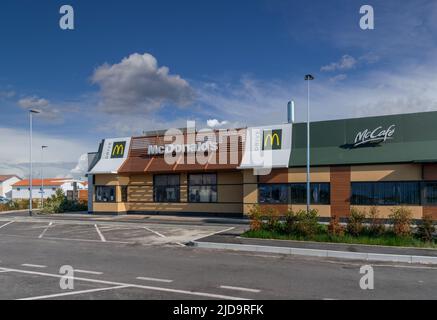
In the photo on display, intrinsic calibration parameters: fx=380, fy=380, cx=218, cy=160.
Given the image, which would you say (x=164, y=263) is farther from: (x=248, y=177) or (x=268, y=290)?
(x=248, y=177)

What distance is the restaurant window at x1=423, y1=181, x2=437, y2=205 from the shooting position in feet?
72.1

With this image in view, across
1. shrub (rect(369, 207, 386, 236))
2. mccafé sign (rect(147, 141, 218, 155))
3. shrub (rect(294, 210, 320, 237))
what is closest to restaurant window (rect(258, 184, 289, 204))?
mccafé sign (rect(147, 141, 218, 155))

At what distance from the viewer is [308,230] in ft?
51.0

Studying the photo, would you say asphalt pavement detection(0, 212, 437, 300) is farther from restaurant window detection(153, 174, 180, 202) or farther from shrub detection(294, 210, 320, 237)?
restaurant window detection(153, 174, 180, 202)

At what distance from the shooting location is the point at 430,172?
22.0 m

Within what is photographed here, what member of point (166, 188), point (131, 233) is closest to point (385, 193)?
point (131, 233)

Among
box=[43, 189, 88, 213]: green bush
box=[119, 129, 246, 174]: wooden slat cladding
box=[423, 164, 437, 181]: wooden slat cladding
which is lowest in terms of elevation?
box=[43, 189, 88, 213]: green bush

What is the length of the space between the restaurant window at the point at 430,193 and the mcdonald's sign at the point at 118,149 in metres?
23.3

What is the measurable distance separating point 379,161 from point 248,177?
8679 mm

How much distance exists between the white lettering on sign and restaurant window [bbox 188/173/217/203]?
436 inches

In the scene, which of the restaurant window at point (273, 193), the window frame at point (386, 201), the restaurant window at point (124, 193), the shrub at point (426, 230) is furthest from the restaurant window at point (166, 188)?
the shrub at point (426, 230)

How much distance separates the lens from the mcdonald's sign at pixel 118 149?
33.3m
